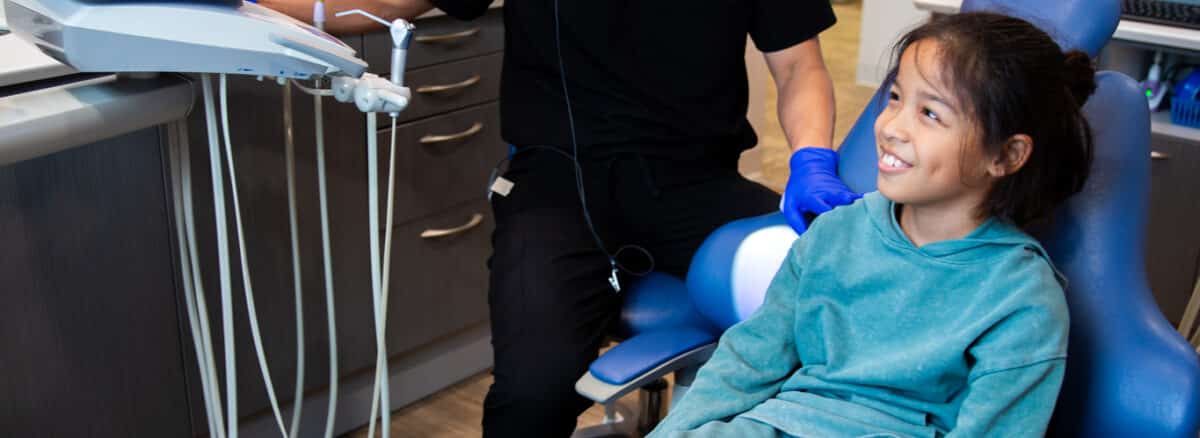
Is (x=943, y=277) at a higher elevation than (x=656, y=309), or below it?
higher

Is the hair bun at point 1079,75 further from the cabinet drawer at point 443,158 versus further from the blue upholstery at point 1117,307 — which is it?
the cabinet drawer at point 443,158

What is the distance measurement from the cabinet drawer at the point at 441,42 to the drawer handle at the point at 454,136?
0.13 meters

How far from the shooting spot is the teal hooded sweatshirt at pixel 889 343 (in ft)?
3.82

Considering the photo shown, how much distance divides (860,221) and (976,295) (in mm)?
168

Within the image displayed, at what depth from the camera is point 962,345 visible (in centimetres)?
119

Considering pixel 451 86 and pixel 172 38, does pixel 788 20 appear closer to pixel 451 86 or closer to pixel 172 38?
pixel 451 86

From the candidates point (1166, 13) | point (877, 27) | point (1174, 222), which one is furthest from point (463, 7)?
point (877, 27)

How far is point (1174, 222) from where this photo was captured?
7.83 feet

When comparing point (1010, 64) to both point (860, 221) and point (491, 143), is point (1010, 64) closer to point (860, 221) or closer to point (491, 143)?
point (860, 221)

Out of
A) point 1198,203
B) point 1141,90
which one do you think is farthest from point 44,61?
point 1198,203

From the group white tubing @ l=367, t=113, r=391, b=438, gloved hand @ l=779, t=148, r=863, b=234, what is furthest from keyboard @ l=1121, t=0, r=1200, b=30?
white tubing @ l=367, t=113, r=391, b=438

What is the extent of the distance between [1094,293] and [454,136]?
1215 millimetres

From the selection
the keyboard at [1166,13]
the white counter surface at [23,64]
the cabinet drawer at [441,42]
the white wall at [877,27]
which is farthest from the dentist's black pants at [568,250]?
the white wall at [877,27]

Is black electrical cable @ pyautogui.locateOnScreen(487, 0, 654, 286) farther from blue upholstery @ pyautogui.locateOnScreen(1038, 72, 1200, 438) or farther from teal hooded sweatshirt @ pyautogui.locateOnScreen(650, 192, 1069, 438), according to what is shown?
blue upholstery @ pyautogui.locateOnScreen(1038, 72, 1200, 438)
